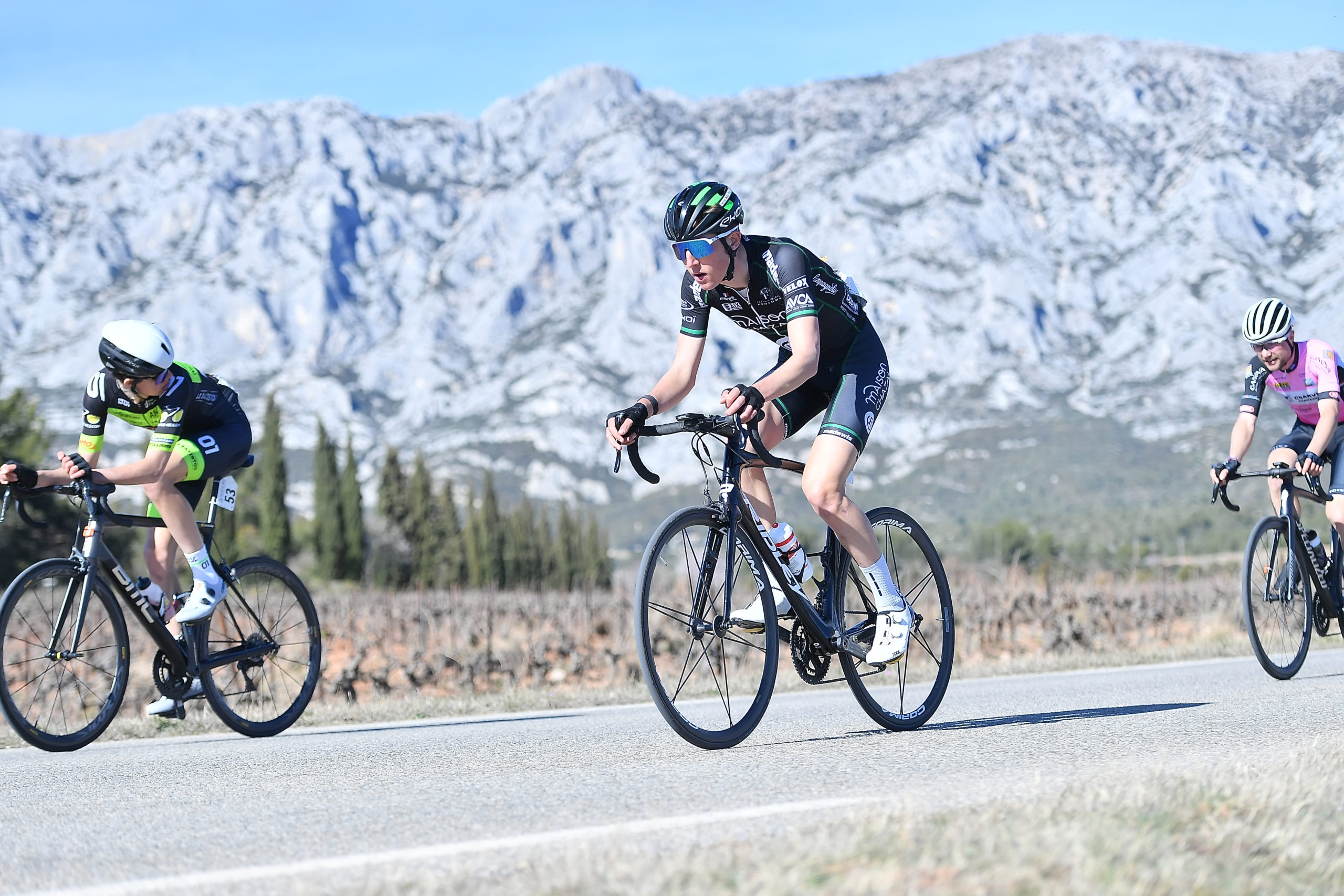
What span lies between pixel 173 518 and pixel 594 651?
10.5m

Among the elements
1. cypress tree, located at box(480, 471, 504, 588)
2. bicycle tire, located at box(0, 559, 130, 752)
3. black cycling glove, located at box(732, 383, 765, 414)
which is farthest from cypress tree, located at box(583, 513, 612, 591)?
black cycling glove, located at box(732, 383, 765, 414)

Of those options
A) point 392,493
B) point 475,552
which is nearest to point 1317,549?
point 475,552

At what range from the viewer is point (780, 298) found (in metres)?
6.26

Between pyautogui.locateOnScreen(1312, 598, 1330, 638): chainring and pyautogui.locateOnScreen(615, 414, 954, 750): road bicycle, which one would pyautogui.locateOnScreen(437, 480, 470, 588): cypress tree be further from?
pyautogui.locateOnScreen(615, 414, 954, 750): road bicycle

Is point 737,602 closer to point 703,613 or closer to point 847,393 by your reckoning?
point 703,613

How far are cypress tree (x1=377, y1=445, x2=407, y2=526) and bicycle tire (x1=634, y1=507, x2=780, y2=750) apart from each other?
111 metres

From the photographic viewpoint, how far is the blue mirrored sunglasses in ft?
19.4

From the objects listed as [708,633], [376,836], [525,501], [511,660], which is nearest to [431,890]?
[376,836]

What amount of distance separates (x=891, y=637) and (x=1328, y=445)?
4882 mm

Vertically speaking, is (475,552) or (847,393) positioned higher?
(847,393)

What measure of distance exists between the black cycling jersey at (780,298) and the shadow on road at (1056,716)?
199cm

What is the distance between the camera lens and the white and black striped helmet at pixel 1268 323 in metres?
9.19

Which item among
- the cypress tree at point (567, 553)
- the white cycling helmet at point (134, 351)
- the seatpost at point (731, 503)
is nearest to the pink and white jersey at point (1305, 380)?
the seatpost at point (731, 503)

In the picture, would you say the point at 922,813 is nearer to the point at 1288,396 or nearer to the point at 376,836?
the point at 376,836
